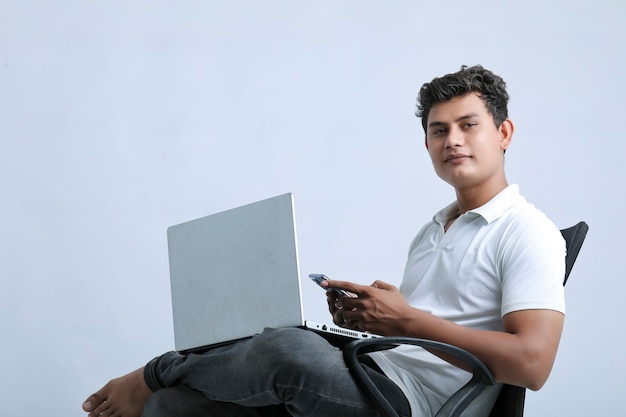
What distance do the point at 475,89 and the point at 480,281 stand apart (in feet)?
1.73

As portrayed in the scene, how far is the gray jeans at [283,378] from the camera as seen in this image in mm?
1570

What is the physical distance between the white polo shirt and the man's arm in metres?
0.04

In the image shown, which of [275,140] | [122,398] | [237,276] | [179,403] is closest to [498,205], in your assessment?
[237,276]

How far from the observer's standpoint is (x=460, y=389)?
163cm

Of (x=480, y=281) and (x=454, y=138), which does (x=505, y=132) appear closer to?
(x=454, y=138)

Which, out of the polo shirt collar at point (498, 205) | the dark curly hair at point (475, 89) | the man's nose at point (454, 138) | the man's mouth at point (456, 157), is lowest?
the polo shirt collar at point (498, 205)

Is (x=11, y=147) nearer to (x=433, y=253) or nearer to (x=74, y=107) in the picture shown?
(x=74, y=107)

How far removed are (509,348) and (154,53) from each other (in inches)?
96.2

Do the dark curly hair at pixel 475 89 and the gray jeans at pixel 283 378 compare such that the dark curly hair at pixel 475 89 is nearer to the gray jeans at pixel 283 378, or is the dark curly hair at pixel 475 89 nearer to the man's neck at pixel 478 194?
the man's neck at pixel 478 194

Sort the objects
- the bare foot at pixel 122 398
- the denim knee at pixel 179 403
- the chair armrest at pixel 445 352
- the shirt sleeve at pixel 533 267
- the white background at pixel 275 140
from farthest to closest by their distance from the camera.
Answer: the white background at pixel 275 140 < the bare foot at pixel 122 398 < the denim knee at pixel 179 403 < the shirt sleeve at pixel 533 267 < the chair armrest at pixel 445 352

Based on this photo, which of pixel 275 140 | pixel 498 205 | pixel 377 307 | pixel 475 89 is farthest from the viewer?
pixel 275 140

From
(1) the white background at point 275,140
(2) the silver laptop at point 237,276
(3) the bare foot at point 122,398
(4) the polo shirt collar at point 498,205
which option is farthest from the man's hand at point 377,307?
(1) the white background at point 275,140

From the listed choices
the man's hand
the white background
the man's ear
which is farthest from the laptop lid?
the white background

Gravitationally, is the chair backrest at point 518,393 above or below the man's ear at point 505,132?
below
